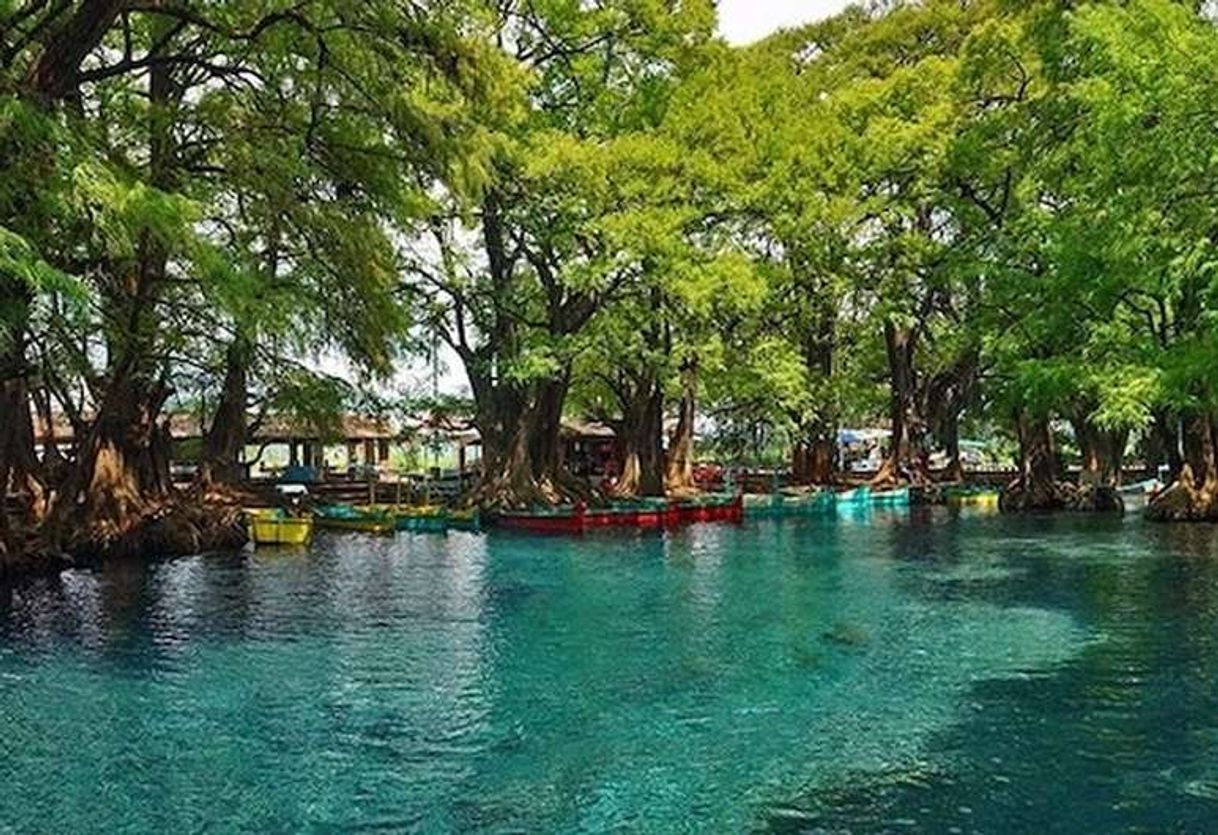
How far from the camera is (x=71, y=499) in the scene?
84.0 ft

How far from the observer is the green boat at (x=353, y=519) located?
3556 centimetres

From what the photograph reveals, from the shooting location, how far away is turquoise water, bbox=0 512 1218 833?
960 cm

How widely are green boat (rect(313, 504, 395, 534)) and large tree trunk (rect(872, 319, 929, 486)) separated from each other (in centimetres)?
2261

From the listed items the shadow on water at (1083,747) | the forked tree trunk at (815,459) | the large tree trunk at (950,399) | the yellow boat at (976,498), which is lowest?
the shadow on water at (1083,747)

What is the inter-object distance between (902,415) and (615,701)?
39458mm

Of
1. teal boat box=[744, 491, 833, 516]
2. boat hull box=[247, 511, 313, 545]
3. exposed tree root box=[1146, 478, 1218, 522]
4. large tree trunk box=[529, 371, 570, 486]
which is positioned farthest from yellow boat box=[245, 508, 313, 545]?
exposed tree root box=[1146, 478, 1218, 522]

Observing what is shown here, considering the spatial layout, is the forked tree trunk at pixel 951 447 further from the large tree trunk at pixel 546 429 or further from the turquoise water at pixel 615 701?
the turquoise water at pixel 615 701

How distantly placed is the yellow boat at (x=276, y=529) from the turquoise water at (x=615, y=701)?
23.0 feet

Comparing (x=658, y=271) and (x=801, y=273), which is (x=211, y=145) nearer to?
(x=658, y=271)

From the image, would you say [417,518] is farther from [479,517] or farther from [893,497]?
[893,497]

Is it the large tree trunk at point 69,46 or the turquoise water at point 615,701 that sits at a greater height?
the large tree trunk at point 69,46

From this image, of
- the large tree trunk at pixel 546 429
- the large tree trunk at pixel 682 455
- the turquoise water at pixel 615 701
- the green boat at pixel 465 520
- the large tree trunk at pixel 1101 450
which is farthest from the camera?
the large tree trunk at pixel 1101 450

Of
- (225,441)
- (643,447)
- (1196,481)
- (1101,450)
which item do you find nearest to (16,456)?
(225,441)

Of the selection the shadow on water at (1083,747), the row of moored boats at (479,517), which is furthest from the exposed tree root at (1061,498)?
the shadow on water at (1083,747)
